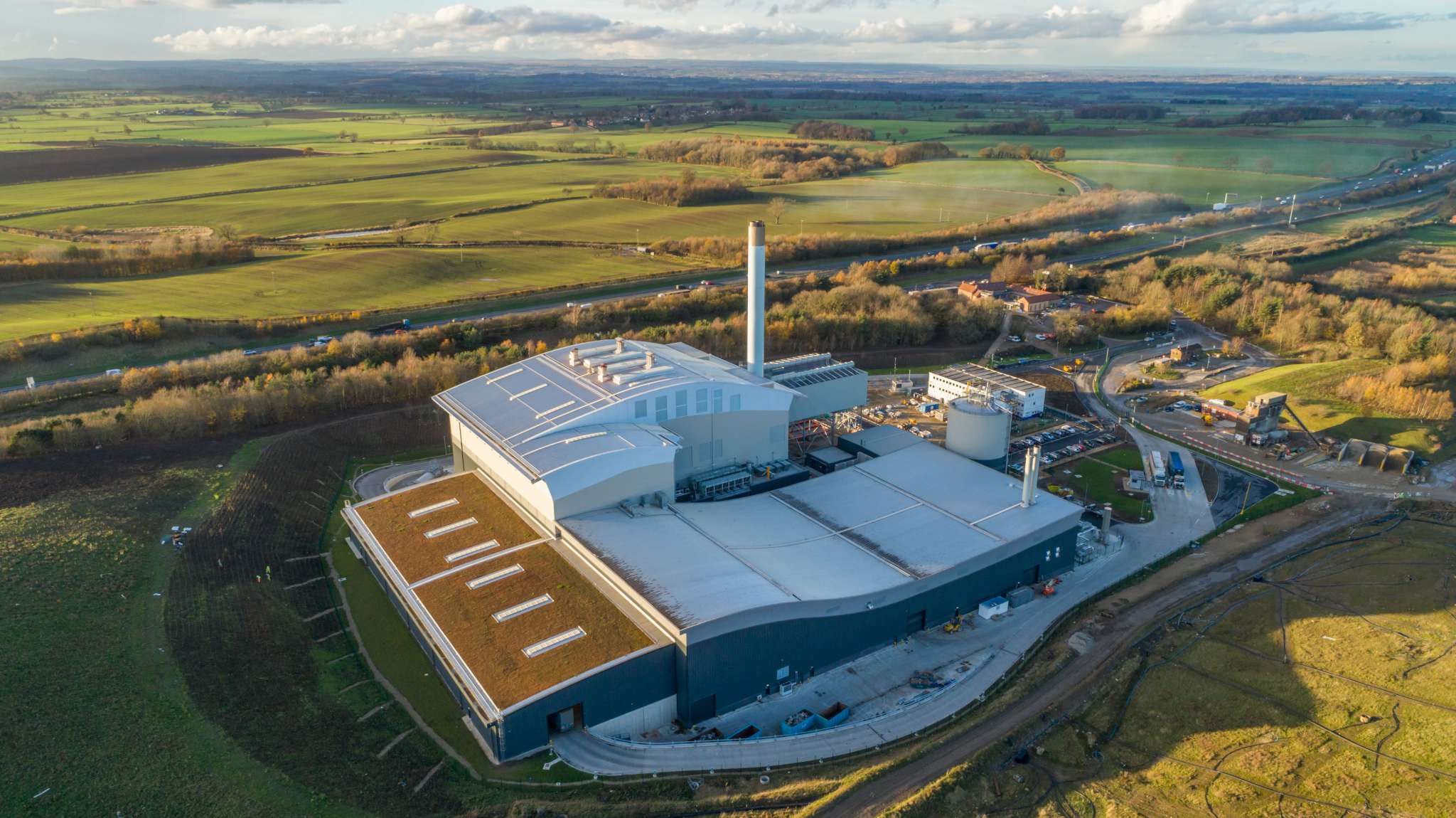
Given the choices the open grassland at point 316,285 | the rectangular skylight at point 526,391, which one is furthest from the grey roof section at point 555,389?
the open grassland at point 316,285

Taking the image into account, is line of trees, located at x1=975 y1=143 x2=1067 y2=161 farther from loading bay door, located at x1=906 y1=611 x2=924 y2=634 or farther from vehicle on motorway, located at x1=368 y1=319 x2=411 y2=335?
loading bay door, located at x1=906 y1=611 x2=924 y2=634

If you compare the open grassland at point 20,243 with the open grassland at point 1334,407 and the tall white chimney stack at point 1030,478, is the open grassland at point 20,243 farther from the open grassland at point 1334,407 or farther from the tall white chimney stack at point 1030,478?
the open grassland at point 1334,407

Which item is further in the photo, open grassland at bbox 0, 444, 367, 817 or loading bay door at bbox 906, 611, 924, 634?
loading bay door at bbox 906, 611, 924, 634

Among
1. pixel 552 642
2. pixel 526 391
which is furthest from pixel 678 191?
pixel 552 642

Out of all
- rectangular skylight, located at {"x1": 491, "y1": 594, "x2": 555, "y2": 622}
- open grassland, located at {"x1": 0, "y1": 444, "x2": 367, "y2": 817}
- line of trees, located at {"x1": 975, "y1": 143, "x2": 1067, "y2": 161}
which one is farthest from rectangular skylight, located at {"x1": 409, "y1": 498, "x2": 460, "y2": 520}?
line of trees, located at {"x1": 975, "y1": 143, "x2": 1067, "y2": 161}

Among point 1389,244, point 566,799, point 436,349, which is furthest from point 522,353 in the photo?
point 1389,244

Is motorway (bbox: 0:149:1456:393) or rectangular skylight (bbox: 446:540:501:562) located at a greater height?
motorway (bbox: 0:149:1456:393)

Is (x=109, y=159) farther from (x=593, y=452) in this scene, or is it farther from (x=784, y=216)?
(x=593, y=452)
